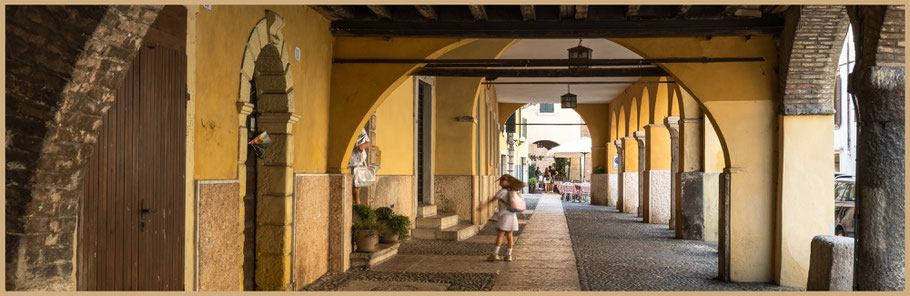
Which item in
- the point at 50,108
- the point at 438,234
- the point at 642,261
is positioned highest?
the point at 50,108

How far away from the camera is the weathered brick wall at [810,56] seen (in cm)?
876

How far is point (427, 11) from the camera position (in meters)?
8.73

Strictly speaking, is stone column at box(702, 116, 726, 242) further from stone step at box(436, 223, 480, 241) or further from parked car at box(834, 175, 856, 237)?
stone step at box(436, 223, 480, 241)

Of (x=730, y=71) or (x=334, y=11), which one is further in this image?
(x=730, y=71)

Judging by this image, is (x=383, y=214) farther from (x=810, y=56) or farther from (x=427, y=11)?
(x=810, y=56)

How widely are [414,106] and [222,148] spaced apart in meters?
9.12

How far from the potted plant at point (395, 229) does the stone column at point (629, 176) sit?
13.8 m

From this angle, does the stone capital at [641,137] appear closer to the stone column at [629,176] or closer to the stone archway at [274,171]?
the stone column at [629,176]

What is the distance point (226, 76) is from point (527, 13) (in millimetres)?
3303

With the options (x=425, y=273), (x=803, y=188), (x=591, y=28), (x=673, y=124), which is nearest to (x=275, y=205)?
(x=425, y=273)

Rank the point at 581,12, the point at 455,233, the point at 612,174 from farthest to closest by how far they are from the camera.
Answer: the point at 612,174, the point at 455,233, the point at 581,12

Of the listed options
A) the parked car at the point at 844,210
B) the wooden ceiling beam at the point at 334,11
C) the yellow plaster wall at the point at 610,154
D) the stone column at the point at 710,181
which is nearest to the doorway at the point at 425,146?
the stone column at the point at 710,181

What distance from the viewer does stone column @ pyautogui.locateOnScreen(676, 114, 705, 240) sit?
48.8 feet

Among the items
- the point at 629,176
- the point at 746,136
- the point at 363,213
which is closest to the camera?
the point at 746,136
